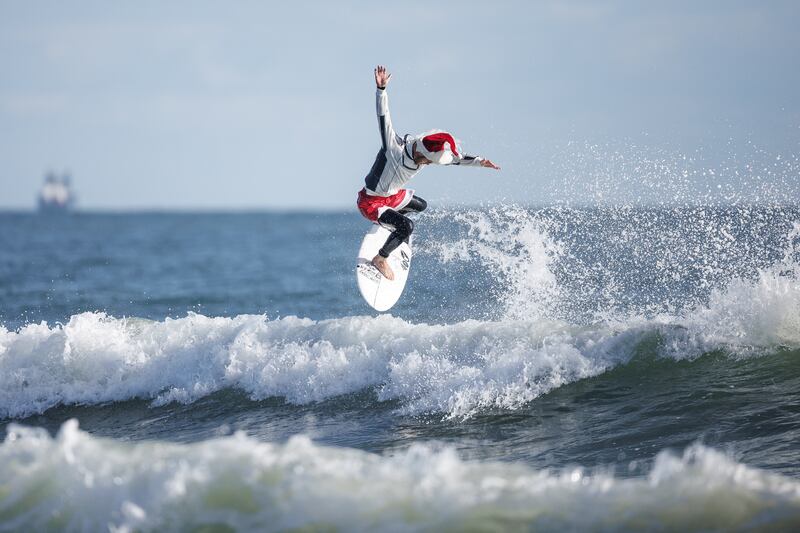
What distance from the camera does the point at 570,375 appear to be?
923cm

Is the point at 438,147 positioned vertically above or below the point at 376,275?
above

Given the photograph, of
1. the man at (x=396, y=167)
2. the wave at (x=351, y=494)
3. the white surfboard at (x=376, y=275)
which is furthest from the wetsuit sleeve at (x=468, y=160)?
the wave at (x=351, y=494)

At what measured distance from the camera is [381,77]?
29.2 ft

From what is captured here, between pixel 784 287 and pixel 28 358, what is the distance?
9816 millimetres

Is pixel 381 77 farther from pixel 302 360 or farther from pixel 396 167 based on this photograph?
pixel 302 360

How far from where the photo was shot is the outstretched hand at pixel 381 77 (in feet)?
29.2

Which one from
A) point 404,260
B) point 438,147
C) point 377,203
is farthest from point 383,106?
point 404,260

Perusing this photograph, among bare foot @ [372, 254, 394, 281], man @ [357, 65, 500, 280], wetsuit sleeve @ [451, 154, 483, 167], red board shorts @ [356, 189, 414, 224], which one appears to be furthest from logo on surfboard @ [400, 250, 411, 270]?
wetsuit sleeve @ [451, 154, 483, 167]

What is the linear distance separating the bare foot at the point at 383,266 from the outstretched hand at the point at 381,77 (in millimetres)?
2405

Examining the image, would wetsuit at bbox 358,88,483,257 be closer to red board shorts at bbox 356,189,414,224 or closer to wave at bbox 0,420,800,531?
red board shorts at bbox 356,189,414,224

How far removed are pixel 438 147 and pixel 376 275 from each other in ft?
7.17

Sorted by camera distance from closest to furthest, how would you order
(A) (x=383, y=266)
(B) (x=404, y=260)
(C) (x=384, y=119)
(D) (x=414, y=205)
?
1. (C) (x=384, y=119)
2. (D) (x=414, y=205)
3. (A) (x=383, y=266)
4. (B) (x=404, y=260)

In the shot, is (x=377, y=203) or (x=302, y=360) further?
(x=302, y=360)

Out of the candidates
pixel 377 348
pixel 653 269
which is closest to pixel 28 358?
pixel 377 348
